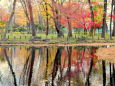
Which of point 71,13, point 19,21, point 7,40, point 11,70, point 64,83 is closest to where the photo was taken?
point 64,83

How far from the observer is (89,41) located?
1601 inches

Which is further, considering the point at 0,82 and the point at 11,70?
the point at 11,70

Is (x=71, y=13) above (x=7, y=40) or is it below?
above

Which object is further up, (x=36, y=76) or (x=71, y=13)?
(x=71, y=13)

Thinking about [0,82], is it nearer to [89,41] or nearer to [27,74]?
[27,74]

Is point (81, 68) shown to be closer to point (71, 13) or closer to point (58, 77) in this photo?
point (58, 77)

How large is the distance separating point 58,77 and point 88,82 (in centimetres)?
187

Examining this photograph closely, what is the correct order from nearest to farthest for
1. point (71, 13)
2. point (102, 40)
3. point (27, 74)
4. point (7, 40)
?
1. point (27, 74)
2. point (7, 40)
3. point (102, 40)
4. point (71, 13)

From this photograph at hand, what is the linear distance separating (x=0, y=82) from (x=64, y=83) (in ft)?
10.2

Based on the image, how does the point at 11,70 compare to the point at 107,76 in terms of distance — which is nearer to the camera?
the point at 107,76

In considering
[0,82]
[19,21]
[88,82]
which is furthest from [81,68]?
[19,21]

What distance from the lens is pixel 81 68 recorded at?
1686 centimetres

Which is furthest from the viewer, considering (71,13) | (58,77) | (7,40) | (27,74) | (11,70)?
(71,13)

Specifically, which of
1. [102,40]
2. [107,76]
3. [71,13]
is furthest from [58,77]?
[71,13]
